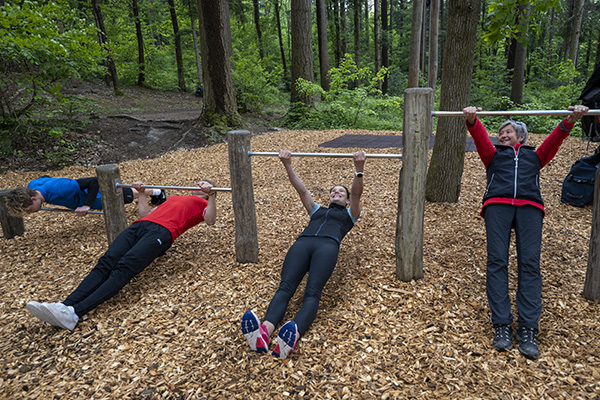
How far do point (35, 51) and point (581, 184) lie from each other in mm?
8602

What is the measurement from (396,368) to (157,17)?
24663 millimetres

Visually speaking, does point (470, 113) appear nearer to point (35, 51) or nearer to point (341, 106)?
point (35, 51)

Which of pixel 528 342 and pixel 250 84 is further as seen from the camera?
pixel 250 84

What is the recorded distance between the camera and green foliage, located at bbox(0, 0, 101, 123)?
6.20 m

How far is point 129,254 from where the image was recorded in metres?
3.13

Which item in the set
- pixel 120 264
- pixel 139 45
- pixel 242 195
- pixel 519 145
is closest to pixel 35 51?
Result: pixel 120 264

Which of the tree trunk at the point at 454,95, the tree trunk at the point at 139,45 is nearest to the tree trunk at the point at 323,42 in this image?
the tree trunk at the point at 454,95

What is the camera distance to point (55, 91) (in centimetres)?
708

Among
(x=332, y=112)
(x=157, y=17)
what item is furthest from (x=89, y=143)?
(x=157, y=17)

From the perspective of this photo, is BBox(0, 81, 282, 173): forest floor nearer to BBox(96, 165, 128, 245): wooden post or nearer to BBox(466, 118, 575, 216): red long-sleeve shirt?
BBox(96, 165, 128, 245): wooden post

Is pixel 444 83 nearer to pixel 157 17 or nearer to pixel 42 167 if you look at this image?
pixel 42 167

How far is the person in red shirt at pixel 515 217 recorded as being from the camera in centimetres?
246

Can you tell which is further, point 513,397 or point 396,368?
point 396,368

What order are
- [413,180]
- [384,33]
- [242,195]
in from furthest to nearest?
[384,33]
[242,195]
[413,180]
